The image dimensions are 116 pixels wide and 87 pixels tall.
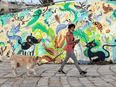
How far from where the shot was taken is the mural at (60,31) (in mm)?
8531

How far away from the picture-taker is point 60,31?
8891mm

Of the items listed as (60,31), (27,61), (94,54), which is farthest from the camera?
(60,31)

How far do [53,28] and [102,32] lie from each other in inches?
104

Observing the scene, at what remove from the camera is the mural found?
8531mm

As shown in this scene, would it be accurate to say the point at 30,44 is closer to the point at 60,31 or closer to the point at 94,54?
the point at 60,31

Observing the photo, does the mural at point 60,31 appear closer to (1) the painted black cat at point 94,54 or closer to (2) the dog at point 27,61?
(1) the painted black cat at point 94,54

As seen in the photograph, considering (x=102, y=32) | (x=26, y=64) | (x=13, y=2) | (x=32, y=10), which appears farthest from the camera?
(x=13, y=2)

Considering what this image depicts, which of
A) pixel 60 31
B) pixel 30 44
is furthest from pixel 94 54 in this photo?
pixel 30 44

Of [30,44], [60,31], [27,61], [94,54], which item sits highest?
[60,31]

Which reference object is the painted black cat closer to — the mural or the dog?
the mural

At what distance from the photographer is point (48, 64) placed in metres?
8.84

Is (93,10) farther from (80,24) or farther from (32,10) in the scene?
(32,10)

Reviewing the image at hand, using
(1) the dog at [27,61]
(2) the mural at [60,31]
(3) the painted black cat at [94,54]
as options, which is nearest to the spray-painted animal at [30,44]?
(2) the mural at [60,31]

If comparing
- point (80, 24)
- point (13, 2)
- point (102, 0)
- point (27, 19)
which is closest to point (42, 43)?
point (27, 19)
